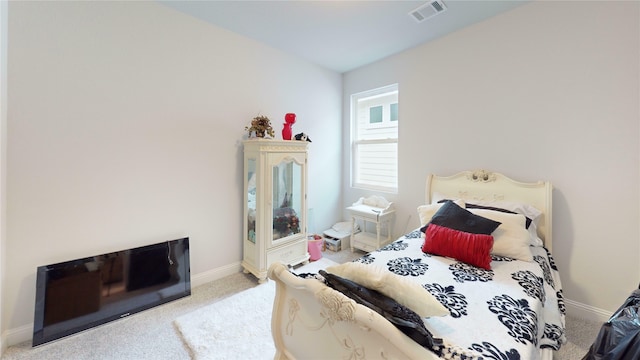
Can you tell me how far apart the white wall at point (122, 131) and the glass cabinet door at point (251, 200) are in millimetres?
160

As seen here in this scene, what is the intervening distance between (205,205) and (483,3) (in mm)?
3157

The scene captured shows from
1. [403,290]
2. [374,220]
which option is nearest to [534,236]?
[374,220]

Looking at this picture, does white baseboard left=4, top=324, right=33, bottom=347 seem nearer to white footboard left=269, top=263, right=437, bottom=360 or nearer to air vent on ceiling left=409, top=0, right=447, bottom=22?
white footboard left=269, top=263, right=437, bottom=360

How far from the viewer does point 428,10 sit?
2.19 meters

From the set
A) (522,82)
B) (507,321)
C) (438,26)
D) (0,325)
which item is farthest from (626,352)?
(0,325)

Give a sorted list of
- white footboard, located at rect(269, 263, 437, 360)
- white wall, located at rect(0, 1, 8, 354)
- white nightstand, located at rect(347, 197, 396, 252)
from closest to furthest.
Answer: white footboard, located at rect(269, 263, 437, 360), white wall, located at rect(0, 1, 8, 354), white nightstand, located at rect(347, 197, 396, 252)

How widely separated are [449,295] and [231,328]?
1531mm

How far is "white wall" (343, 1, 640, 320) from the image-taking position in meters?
1.79

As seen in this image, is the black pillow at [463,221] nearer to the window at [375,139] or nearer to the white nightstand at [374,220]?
the white nightstand at [374,220]

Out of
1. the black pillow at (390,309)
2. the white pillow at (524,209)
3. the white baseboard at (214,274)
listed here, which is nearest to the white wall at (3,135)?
the white baseboard at (214,274)

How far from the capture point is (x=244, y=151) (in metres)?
2.65

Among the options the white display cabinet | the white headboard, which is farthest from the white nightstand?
the white display cabinet

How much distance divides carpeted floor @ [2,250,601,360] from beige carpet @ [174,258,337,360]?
67mm

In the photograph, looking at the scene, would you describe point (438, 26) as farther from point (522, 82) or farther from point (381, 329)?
point (381, 329)
